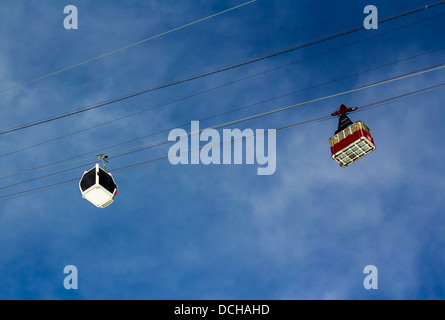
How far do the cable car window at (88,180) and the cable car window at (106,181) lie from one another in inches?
8.0

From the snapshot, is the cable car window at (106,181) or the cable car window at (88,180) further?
the cable car window at (106,181)

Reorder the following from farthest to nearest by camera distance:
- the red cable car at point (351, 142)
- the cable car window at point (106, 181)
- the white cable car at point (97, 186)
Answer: the red cable car at point (351, 142), the cable car window at point (106, 181), the white cable car at point (97, 186)

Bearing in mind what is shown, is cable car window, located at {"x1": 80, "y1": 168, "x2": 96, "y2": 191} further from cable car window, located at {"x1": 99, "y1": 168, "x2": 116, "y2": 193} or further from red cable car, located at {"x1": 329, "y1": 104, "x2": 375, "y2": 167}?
red cable car, located at {"x1": 329, "y1": 104, "x2": 375, "y2": 167}

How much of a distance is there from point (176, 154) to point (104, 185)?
275cm

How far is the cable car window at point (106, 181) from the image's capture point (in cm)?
1684

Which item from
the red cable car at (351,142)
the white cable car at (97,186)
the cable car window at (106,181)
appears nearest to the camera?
the white cable car at (97,186)

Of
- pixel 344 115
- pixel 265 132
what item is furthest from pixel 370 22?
pixel 265 132

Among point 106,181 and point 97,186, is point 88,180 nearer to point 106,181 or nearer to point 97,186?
point 97,186

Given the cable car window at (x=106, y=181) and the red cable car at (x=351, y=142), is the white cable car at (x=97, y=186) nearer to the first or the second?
the cable car window at (x=106, y=181)

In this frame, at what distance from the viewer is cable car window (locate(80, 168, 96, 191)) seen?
659 inches

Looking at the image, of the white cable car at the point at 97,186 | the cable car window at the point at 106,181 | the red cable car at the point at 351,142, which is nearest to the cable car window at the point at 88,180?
the white cable car at the point at 97,186

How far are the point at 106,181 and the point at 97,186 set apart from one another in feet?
1.37

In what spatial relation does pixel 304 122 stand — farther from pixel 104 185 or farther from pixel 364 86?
pixel 104 185

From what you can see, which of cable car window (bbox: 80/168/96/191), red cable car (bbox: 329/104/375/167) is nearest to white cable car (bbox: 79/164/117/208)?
cable car window (bbox: 80/168/96/191)
